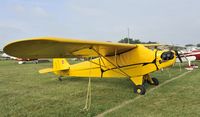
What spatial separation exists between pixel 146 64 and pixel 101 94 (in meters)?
1.95

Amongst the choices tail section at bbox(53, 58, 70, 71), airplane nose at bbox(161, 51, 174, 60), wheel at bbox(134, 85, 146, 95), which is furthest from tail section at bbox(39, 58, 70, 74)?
airplane nose at bbox(161, 51, 174, 60)

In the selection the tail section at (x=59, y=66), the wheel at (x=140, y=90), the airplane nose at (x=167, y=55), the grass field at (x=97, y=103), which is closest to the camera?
the grass field at (x=97, y=103)

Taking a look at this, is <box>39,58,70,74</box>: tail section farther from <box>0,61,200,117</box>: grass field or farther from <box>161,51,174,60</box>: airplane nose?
<box>161,51,174,60</box>: airplane nose

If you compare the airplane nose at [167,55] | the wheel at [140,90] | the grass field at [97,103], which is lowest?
the grass field at [97,103]

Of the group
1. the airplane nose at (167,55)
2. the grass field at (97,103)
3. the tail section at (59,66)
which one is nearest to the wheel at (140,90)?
the grass field at (97,103)

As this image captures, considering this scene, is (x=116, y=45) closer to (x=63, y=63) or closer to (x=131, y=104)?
(x=131, y=104)

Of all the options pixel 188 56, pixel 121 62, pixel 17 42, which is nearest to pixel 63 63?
pixel 121 62

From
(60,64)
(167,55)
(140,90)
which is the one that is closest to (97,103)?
(140,90)

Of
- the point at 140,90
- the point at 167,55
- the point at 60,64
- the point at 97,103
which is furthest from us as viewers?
the point at 60,64

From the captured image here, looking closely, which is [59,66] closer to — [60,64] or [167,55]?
[60,64]

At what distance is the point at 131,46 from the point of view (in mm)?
7621

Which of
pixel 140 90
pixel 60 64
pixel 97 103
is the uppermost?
pixel 60 64

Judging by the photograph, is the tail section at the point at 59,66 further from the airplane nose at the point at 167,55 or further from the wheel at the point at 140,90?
the airplane nose at the point at 167,55

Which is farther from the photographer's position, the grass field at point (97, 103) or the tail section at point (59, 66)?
the tail section at point (59, 66)
